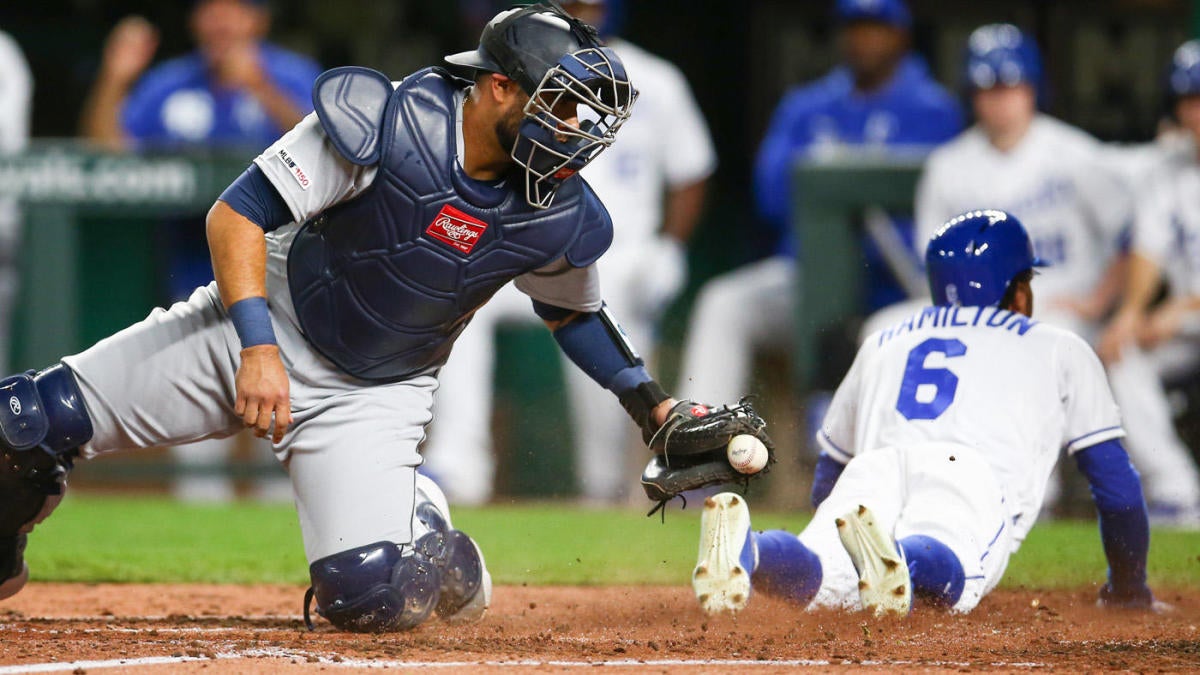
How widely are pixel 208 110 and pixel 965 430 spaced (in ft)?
16.3

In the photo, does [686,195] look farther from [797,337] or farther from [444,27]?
[444,27]

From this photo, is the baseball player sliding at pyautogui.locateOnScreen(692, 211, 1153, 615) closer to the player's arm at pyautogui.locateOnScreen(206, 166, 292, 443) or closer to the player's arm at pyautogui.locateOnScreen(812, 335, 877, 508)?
the player's arm at pyautogui.locateOnScreen(812, 335, 877, 508)

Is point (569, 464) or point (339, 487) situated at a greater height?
point (339, 487)

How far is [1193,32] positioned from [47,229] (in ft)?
17.5

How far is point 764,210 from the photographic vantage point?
7.91 metres

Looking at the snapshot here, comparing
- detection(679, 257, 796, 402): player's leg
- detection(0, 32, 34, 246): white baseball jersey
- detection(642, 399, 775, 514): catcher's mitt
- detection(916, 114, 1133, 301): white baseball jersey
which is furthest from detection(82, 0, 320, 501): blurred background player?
detection(642, 399, 775, 514): catcher's mitt

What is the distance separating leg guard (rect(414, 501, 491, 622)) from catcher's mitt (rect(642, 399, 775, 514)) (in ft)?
1.53

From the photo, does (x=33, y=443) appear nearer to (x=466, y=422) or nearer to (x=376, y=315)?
(x=376, y=315)

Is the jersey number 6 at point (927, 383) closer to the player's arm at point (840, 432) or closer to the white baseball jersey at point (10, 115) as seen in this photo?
the player's arm at point (840, 432)

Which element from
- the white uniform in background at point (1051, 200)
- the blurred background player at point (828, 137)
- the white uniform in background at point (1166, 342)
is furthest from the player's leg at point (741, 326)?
the white uniform in background at point (1166, 342)

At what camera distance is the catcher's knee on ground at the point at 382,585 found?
12.3 feet

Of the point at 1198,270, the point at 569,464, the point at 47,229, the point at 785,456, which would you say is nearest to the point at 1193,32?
the point at 1198,270

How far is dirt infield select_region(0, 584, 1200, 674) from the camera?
3299 millimetres

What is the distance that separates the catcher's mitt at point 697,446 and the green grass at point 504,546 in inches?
45.4
